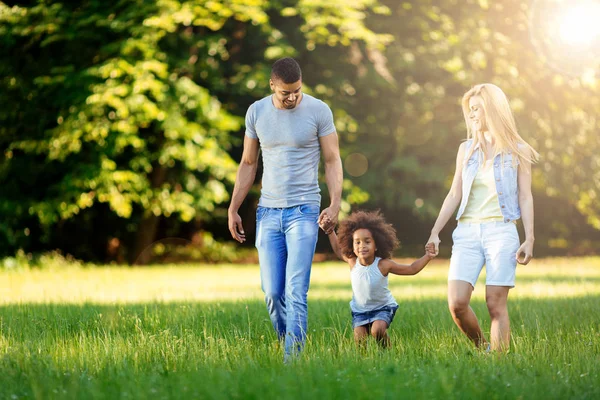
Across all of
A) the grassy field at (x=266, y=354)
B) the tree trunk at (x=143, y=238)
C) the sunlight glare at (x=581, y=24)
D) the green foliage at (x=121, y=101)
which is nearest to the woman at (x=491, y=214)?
the grassy field at (x=266, y=354)

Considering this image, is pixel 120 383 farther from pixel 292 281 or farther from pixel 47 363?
pixel 292 281

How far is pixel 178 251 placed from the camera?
24.3 m

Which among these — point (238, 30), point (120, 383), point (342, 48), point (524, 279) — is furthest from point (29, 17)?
point (120, 383)

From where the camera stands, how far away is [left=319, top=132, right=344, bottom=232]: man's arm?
647 cm

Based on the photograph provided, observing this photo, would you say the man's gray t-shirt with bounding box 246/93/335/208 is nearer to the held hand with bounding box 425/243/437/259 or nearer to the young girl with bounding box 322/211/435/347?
the young girl with bounding box 322/211/435/347

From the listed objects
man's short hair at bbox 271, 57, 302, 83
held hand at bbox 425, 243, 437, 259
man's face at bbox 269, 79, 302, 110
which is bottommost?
held hand at bbox 425, 243, 437, 259

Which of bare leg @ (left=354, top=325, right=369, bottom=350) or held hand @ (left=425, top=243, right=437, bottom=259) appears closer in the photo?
held hand @ (left=425, top=243, right=437, bottom=259)

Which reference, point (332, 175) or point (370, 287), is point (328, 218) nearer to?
point (332, 175)

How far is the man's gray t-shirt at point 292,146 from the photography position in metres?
6.54

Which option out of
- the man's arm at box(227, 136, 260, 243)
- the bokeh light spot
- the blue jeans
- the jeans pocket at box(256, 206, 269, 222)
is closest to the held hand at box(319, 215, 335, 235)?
the blue jeans

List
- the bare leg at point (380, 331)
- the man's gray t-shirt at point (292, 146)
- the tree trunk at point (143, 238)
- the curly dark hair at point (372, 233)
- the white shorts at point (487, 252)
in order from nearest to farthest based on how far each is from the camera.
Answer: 1. the white shorts at point (487, 252)
2. the man's gray t-shirt at point (292, 146)
3. the bare leg at point (380, 331)
4. the curly dark hair at point (372, 233)
5. the tree trunk at point (143, 238)

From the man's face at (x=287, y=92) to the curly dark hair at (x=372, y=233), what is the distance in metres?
1.26

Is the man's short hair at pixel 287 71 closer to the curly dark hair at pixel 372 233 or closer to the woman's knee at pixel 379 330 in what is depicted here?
the curly dark hair at pixel 372 233

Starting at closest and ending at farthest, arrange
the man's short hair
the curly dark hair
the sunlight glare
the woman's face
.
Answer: the man's short hair, the woman's face, the curly dark hair, the sunlight glare
